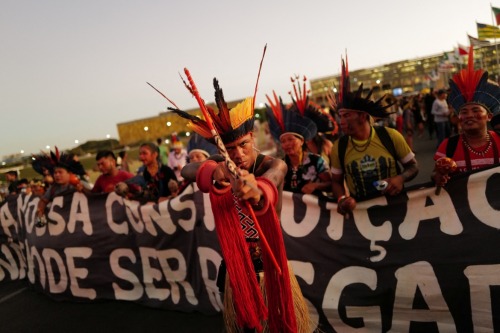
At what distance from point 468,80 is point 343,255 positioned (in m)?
1.72

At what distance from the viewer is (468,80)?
10.2 ft

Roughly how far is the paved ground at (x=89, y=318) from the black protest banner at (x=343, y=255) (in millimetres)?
130

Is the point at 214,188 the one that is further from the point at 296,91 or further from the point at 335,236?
the point at 296,91

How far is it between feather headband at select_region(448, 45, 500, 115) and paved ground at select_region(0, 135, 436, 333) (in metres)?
3.00

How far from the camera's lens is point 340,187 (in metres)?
3.51

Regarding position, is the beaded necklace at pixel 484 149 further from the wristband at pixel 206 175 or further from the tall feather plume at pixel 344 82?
the wristband at pixel 206 175

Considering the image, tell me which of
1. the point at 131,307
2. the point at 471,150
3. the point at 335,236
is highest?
the point at 471,150

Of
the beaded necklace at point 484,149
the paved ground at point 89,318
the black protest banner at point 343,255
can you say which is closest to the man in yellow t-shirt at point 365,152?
the black protest banner at point 343,255

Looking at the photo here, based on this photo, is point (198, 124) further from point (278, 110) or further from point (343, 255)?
point (278, 110)

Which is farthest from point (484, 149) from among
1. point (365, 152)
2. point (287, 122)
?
point (287, 122)

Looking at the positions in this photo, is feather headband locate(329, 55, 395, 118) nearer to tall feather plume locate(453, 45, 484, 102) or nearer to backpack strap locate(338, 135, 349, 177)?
backpack strap locate(338, 135, 349, 177)

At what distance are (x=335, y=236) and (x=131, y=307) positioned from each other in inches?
107

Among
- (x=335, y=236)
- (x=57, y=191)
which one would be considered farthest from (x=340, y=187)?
(x=57, y=191)

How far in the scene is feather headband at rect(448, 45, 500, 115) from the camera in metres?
3.04
